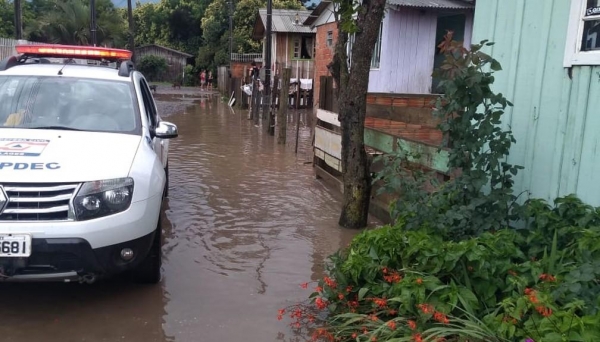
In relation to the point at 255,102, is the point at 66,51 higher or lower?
higher

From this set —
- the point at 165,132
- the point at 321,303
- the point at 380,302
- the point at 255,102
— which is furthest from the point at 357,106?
the point at 255,102

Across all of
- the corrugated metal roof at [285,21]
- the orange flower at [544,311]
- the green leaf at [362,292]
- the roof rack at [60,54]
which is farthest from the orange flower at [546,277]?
the corrugated metal roof at [285,21]

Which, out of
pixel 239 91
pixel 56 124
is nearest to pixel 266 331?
pixel 56 124

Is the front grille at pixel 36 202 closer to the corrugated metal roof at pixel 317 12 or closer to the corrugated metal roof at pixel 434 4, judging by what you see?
the corrugated metal roof at pixel 434 4

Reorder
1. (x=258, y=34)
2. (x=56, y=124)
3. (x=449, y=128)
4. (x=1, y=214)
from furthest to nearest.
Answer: (x=258, y=34)
(x=56, y=124)
(x=449, y=128)
(x=1, y=214)

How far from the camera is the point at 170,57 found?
5316 cm

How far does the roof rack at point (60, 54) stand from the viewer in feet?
19.1

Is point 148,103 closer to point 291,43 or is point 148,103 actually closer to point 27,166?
point 27,166

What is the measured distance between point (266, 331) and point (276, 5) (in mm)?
39611

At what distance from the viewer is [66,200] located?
3932 mm

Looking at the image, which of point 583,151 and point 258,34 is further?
point 258,34

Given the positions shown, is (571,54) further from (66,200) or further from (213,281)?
(66,200)

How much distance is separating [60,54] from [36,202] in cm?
266

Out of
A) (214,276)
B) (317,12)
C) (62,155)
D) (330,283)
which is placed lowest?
(214,276)
